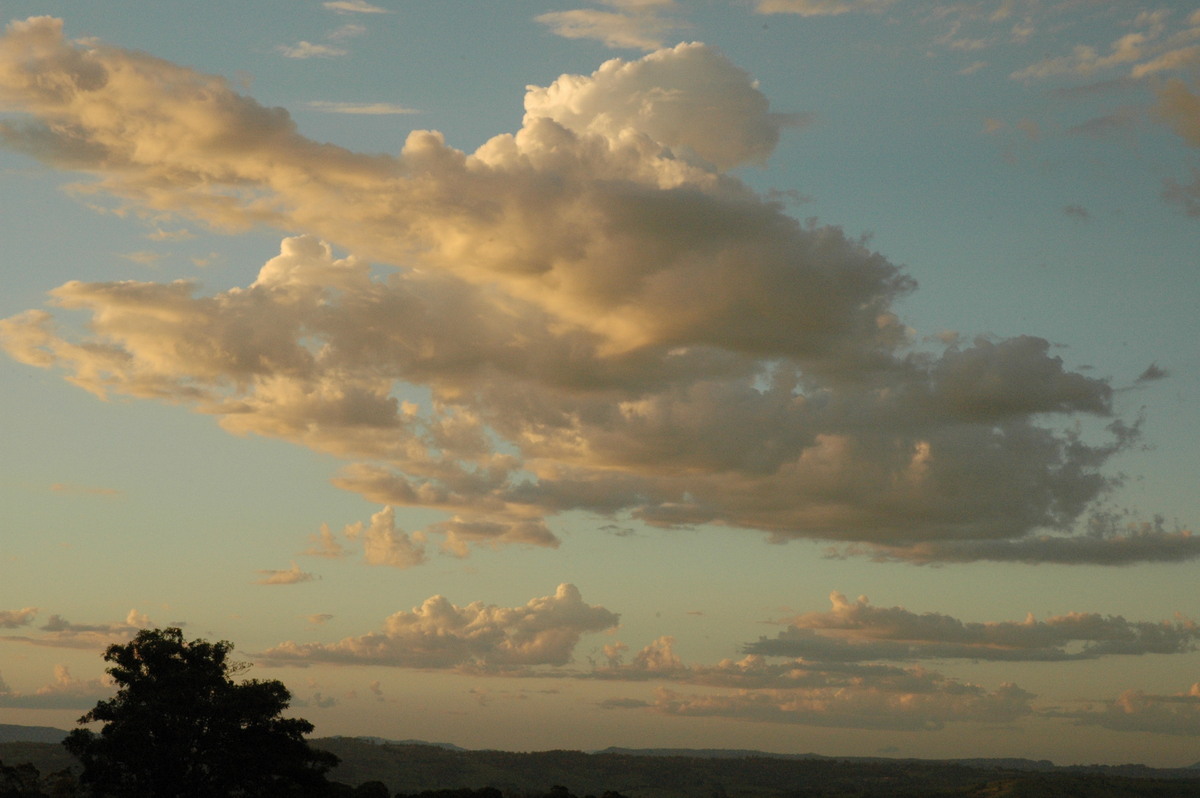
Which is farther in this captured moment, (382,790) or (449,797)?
(382,790)

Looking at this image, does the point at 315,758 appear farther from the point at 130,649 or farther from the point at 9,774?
the point at 9,774

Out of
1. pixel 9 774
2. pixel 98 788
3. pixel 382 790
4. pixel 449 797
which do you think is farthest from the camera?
pixel 382 790

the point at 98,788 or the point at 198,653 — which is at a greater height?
the point at 198,653

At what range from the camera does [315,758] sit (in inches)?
3932

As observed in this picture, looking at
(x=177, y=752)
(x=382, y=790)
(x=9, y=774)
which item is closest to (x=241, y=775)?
(x=177, y=752)

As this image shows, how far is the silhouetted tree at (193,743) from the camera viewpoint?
316 ft

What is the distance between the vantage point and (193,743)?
321 feet

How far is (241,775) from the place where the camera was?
317ft

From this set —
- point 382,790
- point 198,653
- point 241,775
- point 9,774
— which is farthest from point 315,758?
point 382,790

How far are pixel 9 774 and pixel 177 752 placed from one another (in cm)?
5291

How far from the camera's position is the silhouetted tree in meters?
96.4

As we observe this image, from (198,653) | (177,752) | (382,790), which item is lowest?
(382,790)

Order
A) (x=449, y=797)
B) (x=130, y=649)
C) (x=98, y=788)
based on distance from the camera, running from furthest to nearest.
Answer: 1. (x=449, y=797)
2. (x=130, y=649)
3. (x=98, y=788)

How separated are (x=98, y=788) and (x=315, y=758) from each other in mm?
16472
